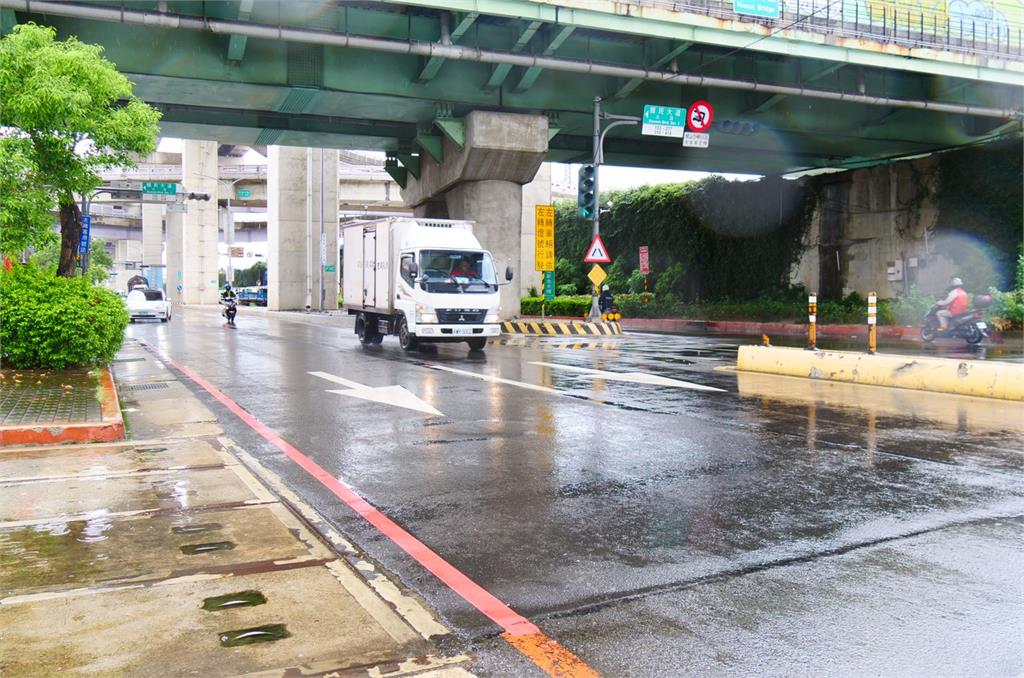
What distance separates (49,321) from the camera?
12.6 m

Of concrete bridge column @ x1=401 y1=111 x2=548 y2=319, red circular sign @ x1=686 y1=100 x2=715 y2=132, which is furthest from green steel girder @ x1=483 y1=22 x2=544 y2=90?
red circular sign @ x1=686 y1=100 x2=715 y2=132

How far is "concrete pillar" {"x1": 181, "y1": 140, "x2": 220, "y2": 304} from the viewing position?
2746 inches

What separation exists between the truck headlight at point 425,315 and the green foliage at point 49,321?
23.1 ft

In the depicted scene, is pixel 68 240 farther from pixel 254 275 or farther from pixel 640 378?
pixel 254 275

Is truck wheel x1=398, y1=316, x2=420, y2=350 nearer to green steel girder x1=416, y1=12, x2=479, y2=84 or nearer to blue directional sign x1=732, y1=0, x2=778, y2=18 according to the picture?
green steel girder x1=416, y1=12, x2=479, y2=84

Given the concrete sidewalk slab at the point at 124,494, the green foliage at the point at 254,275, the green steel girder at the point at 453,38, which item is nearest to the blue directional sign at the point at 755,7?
the green steel girder at the point at 453,38

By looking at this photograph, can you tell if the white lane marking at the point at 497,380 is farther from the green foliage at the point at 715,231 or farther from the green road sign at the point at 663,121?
the green foliage at the point at 715,231

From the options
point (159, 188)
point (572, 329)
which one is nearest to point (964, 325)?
point (572, 329)

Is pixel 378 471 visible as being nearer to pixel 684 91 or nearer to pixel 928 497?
pixel 928 497

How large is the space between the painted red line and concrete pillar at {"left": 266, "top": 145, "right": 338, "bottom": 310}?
47812 mm

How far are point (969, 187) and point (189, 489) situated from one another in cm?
3089

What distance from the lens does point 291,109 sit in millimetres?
26734

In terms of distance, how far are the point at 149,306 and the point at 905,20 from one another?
31.4 metres

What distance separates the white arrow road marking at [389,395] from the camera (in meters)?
10.7
